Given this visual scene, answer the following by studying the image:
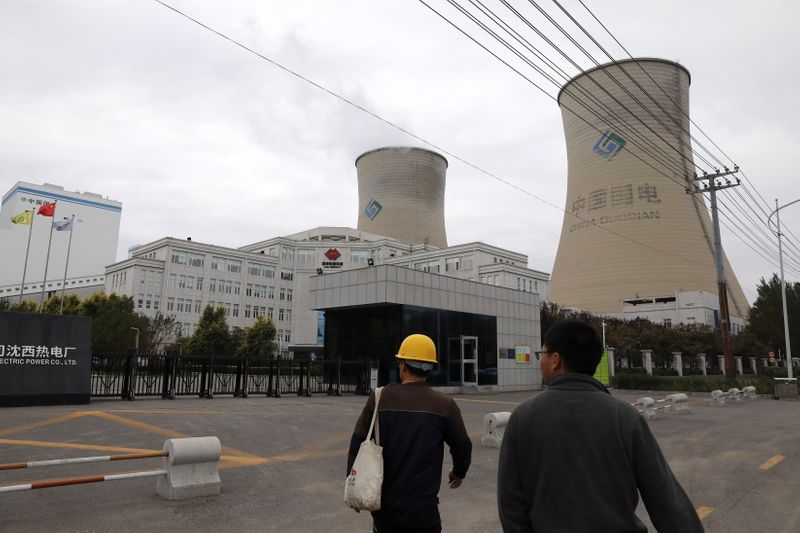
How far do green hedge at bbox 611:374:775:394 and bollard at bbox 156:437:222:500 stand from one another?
3103 centimetres

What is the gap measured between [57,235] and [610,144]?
134583 mm

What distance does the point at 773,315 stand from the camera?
59.4 m

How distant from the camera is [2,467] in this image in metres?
5.52

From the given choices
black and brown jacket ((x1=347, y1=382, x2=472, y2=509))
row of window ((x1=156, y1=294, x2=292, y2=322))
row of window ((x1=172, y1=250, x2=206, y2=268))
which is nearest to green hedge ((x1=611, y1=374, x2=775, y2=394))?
black and brown jacket ((x1=347, y1=382, x2=472, y2=509))

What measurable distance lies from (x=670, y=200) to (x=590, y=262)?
1105cm

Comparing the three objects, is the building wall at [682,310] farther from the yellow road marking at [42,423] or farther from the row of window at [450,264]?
the yellow road marking at [42,423]

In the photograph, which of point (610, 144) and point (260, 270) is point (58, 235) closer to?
point (260, 270)

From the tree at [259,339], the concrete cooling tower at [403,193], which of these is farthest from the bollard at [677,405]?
the concrete cooling tower at [403,193]

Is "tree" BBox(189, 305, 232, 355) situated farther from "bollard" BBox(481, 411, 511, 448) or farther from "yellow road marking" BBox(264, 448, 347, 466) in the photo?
"bollard" BBox(481, 411, 511, 448)

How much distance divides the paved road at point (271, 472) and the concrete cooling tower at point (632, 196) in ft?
149

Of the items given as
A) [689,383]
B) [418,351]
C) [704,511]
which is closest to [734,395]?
[689,383]

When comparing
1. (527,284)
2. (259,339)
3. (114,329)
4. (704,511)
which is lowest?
(704,511)

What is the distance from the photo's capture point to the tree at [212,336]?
6022cm

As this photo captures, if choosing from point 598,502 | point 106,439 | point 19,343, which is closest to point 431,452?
point 598,502
